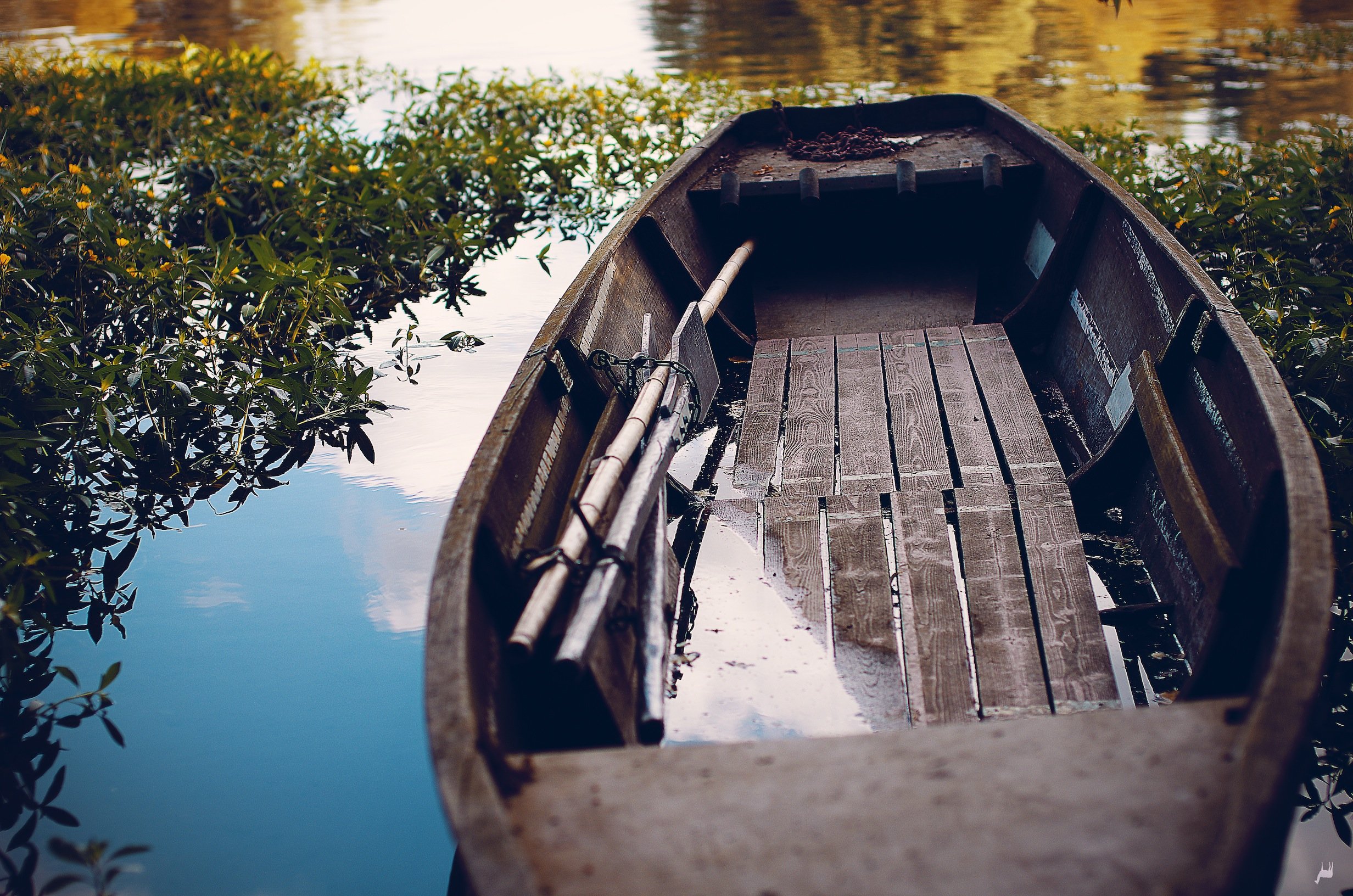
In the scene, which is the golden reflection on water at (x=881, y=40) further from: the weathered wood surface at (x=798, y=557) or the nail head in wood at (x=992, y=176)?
the weathered wood surface at (x=798, y=557)

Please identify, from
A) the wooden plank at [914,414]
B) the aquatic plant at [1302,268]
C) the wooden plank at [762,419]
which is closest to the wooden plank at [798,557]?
the wooden plank at [762,419]

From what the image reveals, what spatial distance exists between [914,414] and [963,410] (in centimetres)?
15

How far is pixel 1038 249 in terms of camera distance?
12.2 ft

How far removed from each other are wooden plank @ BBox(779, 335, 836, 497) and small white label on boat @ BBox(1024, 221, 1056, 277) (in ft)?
2.91

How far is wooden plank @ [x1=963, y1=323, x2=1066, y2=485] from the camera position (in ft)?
8.46

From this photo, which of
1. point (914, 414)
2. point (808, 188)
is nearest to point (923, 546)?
point (914, 414)

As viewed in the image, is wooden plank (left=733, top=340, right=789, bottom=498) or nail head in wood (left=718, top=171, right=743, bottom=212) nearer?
wooden plank (left=733, top=340, right=789, bottom=498)

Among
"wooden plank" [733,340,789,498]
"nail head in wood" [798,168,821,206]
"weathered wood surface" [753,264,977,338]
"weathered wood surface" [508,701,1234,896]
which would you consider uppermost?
"nail head in wood" [798,168,821,206]

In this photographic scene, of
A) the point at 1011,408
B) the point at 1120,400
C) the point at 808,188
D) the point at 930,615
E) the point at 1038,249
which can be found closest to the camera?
the point at 930,615

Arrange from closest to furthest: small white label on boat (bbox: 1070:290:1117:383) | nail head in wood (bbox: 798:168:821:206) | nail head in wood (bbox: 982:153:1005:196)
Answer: small white label on boat (bbox: 1070:290:1117:383), nail head in wood (bbox: 982:153:1005:196), nail head in wood (bbox: 798:168:821:206)

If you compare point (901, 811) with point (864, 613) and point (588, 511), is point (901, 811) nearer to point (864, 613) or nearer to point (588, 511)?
point (588, 511)

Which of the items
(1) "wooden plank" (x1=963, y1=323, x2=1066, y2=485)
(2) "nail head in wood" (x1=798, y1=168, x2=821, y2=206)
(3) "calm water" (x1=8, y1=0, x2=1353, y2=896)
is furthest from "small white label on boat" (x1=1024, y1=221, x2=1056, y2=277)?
(3) "calm water" (x1=8, y1=0, x2=1353, y2=896)

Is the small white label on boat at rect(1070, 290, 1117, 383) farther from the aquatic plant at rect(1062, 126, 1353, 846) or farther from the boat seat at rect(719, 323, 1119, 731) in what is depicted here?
the aquatic plant at rect(1062, 126, 1353, 846)

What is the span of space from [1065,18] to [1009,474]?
11.9 metres
